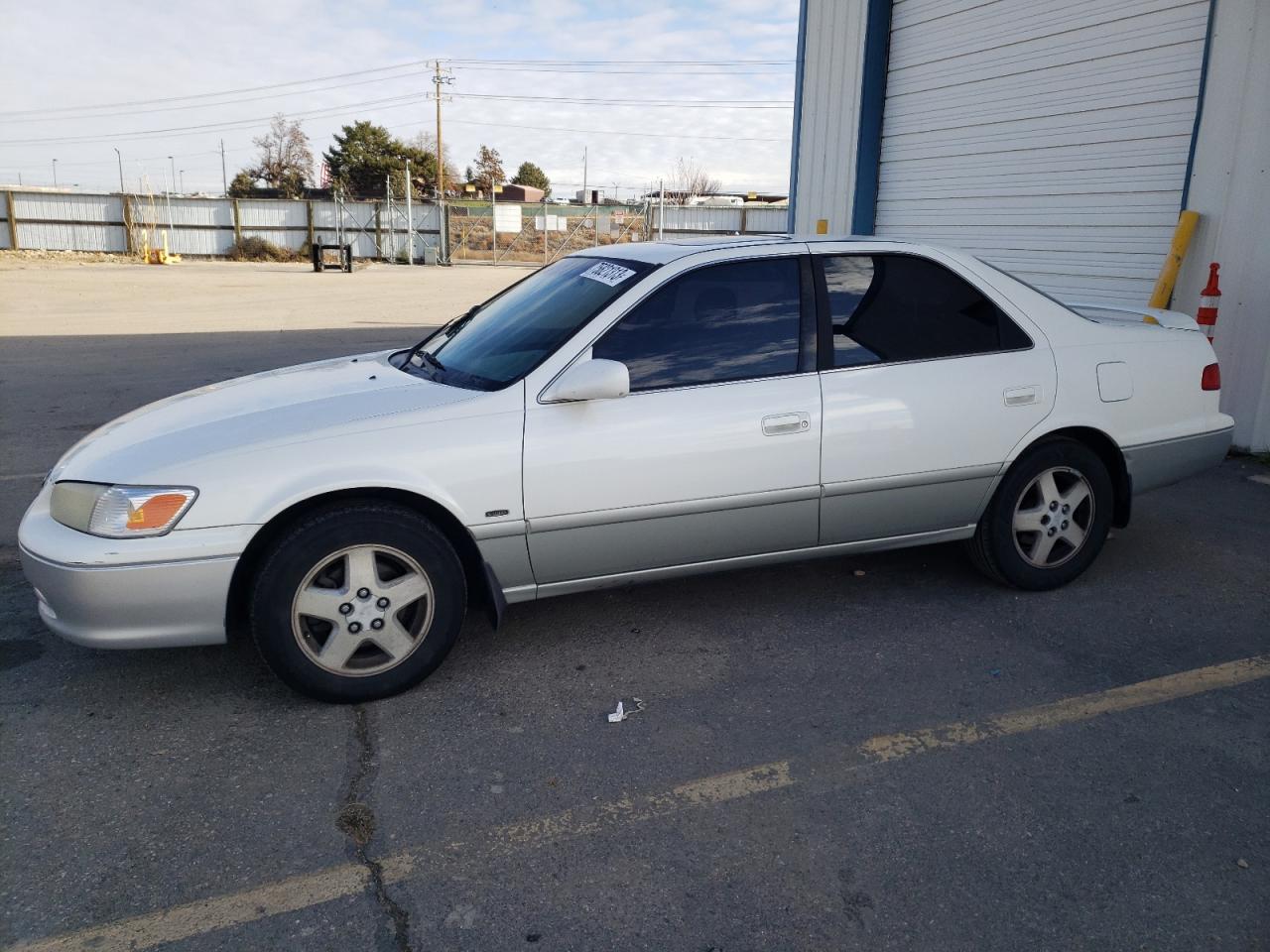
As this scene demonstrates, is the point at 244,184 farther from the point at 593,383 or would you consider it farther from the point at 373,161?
the point at 593,383

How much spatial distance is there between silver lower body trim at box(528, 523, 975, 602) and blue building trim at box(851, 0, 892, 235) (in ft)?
25.5

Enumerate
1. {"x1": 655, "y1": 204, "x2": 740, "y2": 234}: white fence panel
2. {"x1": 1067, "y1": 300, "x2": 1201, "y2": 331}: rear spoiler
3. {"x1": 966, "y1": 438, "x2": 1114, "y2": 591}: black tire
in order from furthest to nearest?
1. {"x1": 655, "y1": 204, "x2": 740, "y2": 234}: white fence panel
2. {"x1": 1067, "y1": 300, "x2": 1201, "y2": 331}: rear spoiler
3. {"x1": 966, "y1": 438, "x2": 1114, "y2": 591}: black tire

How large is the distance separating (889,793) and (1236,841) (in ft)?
2.99

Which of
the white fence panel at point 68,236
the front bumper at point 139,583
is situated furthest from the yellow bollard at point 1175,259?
the white fence panel at point 68,236

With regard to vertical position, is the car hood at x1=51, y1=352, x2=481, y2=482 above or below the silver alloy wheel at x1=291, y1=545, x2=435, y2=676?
above

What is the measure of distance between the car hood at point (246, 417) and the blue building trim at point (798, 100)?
9.45 meters

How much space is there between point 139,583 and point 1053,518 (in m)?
3.63

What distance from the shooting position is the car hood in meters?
3.30

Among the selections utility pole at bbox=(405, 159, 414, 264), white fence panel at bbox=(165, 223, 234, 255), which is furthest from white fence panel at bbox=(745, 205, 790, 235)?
white fence panel at bbox=(165, 223, 234, 255)

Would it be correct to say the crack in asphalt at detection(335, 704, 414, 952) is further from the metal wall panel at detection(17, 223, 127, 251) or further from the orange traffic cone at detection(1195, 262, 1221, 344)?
the metal wall panel at detection(17, 223, 127, 251)

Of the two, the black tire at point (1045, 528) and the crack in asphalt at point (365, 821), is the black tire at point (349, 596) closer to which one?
the crack in asphalt at point (365, 821)

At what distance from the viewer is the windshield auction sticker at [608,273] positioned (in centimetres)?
389

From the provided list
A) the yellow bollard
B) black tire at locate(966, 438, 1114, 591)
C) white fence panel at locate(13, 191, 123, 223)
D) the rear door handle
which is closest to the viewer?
the rear door handle

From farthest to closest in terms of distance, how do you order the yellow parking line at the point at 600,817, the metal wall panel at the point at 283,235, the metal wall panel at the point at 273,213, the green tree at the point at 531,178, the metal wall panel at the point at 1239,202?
the green tree at the point at 531,178, the metal wall panel at the point at 283,235, the metal wall panel at the point at 273,213, the metal wall panel at the point at 1239,202, the yellow parking line at the point at 600,817
